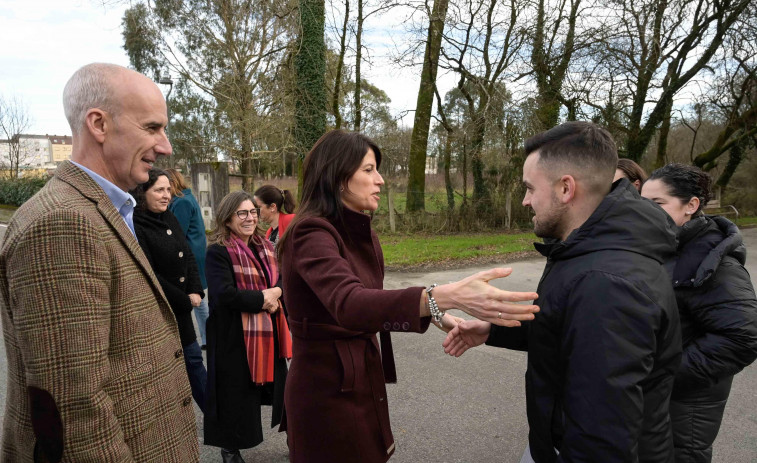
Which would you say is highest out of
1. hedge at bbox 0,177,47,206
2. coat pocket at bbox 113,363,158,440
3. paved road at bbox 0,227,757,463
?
hedge at bbox 0,177,47,206

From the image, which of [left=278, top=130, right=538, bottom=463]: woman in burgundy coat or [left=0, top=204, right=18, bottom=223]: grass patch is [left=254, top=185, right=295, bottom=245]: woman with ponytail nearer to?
[left=278, top=130, right=538, bottom=463]: woman in burgundy coat

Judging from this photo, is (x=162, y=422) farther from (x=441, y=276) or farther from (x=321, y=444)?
(x=441, y=276)

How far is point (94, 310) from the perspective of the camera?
52.9 inches

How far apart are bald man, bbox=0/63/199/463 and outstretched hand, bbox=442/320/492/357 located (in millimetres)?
1193

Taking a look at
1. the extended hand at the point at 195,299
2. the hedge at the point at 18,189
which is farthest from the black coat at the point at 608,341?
the hedge at the point at 18,189

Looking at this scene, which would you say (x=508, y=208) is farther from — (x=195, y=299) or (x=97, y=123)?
(x=97, y=123)

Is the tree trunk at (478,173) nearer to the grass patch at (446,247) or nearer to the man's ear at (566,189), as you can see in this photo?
the grass patch at (446,247)

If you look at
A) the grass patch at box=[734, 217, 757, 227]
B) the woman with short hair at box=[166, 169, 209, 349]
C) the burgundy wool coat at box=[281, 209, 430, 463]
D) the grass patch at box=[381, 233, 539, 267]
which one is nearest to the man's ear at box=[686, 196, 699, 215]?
Answer: the burgundy wool coat at box=[281, 209, 430, 463]

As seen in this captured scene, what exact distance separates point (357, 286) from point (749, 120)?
21622 mm

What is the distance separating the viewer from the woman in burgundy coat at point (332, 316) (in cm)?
186

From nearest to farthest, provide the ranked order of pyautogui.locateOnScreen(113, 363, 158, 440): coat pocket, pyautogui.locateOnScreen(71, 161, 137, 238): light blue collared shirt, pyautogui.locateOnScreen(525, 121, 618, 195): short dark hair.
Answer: pyautogui.locateOnScreen(113, 363, 158, 440): coat pocket → pyautogui.locateOnScreen(71, 161, 137, 238): light blue collared shirt → pyautogui.locateOnScreen(525, 121, 618, 195): short dark hair

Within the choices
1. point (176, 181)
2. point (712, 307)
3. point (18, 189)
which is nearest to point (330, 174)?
point (712, 307)

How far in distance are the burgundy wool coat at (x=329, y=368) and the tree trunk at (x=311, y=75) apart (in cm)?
1110

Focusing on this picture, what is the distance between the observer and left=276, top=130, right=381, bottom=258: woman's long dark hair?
203 centimetres
